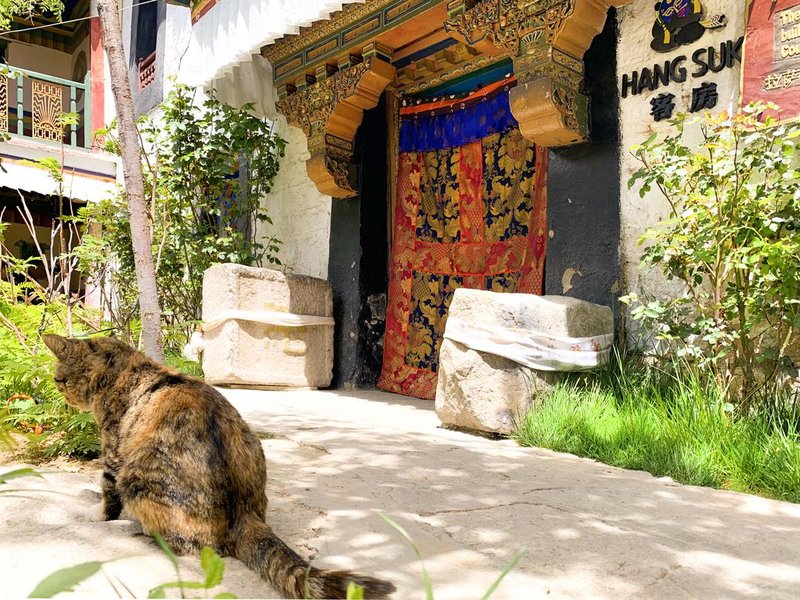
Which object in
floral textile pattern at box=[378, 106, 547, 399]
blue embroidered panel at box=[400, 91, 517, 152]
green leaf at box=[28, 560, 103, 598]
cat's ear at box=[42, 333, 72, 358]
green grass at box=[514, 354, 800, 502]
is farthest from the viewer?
blue embroidered panel at box=[400, 91, 517, 152]

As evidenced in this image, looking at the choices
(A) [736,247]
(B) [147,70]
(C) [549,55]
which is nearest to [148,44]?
(B) [147,70]

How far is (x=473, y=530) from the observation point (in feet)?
6.28

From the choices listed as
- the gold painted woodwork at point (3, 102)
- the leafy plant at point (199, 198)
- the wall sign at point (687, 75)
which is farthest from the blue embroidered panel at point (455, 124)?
the gold painted woodwork at point (3, 102)

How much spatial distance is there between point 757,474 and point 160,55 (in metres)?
10.4

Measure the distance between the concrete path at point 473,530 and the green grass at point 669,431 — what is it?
0.13 meters

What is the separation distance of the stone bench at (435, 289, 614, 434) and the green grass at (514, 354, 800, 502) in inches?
4.6

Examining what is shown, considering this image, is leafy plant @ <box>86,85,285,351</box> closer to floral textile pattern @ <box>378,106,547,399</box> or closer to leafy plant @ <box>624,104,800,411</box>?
floral textile pattern @ <box>378,106,547,399</box>

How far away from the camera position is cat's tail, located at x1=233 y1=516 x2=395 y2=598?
1.28 meters

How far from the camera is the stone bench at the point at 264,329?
5371mm

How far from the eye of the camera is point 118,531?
1703 mm

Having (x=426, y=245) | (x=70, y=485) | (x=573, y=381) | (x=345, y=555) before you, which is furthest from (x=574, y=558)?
(x=426, y=245)

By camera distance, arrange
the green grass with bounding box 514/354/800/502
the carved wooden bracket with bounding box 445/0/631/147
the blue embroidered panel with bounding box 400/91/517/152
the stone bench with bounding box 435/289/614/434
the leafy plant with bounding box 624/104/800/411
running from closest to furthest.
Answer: the green grass with bounding box 514/354/800/502 → the leafy plant with bounding box 624/104/800/411 → the stone bench with bounding box 435/289/614/434 → the carved wooden bracket with bounding box 445/0/631/147 → the blue embroidered panel with bounding box 400/91/517/152

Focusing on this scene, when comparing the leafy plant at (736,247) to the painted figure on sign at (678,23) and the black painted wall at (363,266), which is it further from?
the black painted wall at (363,266)

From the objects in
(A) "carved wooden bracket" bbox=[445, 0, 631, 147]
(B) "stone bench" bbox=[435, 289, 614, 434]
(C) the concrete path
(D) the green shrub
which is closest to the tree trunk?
(D) the green shrub
